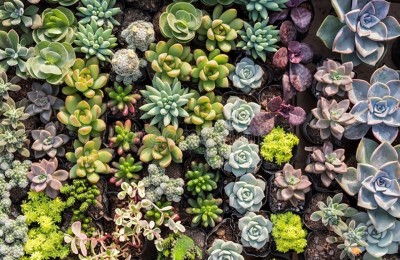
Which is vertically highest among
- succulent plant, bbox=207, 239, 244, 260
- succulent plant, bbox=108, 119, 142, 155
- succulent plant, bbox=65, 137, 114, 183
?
succulent plant, bbox=108, 119, 142, 155

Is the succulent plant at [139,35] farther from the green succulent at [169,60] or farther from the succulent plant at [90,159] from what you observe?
the succulent plant at [90,159]

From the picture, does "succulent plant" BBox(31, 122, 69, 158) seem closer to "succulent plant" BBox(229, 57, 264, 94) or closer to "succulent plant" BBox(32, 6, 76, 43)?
"succulent plant" BBox(32, 6, 76, 43)

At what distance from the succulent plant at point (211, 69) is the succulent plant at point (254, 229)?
601 millimetres

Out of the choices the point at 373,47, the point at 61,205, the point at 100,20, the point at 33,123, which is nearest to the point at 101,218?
the point at 61,205

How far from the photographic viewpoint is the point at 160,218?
208cm

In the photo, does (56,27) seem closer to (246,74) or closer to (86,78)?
(86,78)

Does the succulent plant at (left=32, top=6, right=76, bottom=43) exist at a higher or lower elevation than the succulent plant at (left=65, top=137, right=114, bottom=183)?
higher

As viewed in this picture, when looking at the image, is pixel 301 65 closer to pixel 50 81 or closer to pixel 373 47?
pixel 373 47

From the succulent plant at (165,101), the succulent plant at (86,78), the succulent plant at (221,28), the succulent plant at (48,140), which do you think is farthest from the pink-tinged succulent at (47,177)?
the succulent plant at (221,28)

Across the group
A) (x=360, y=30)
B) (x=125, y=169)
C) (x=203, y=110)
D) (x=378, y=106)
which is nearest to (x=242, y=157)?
(x=203, y=110)

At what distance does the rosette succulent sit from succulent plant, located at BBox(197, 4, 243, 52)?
435 mm

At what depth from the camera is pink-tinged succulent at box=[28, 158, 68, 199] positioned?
2064mm

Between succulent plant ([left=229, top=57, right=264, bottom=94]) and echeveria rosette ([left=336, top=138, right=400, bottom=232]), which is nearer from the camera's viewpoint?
echeveria rosette ([left=336, top=138, right=400, bottom=232])

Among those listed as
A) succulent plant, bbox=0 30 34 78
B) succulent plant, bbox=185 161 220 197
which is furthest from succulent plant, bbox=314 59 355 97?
succulent plant, bbox=0 30 34 78
